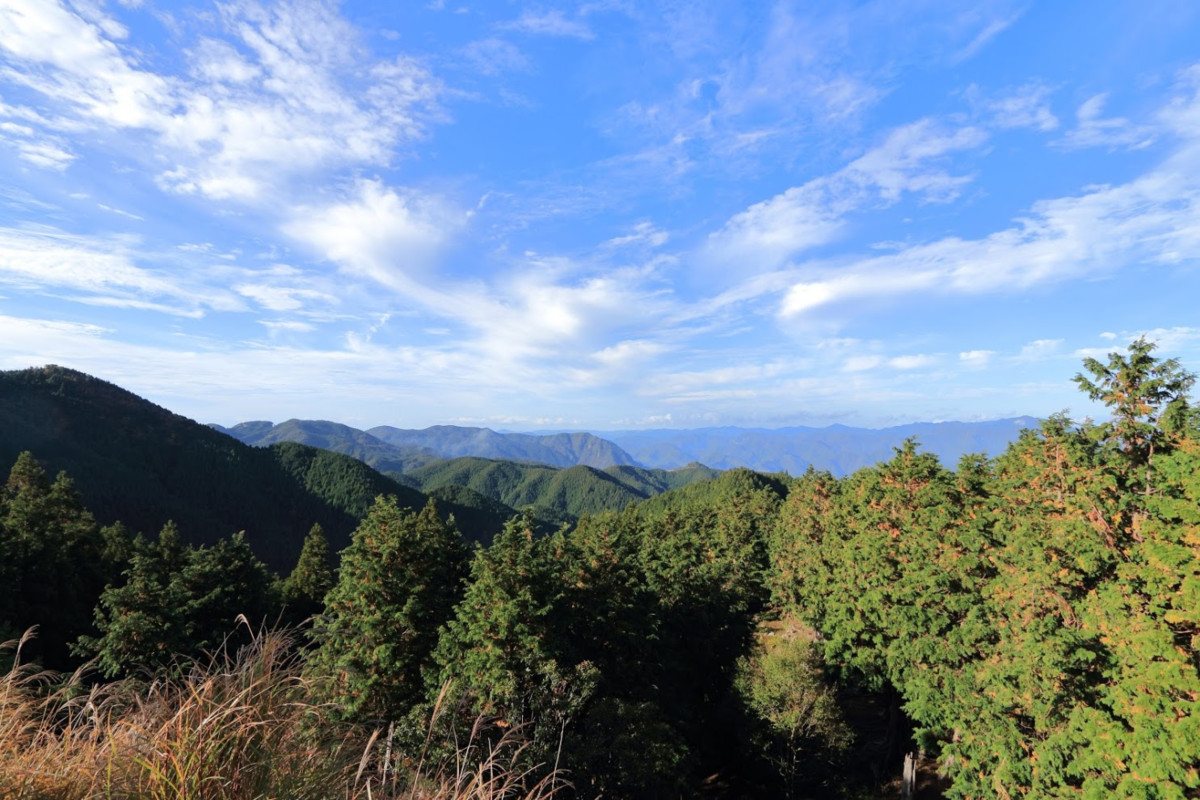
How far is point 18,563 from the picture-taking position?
96.4 feet

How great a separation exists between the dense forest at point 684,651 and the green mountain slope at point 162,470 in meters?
120

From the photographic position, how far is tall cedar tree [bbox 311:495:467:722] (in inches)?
744

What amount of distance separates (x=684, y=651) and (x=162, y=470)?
194854mm

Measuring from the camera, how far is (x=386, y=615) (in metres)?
20.0

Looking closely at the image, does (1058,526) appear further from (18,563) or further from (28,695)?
(18,563)

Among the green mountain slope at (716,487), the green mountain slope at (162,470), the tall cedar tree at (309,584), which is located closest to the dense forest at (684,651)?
the tall cedar tree at (309,584)

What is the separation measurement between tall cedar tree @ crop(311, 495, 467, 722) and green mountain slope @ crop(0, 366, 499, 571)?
130 meters

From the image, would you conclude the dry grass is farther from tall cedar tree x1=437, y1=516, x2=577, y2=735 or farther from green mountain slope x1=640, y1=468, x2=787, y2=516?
green mountain slope x1=640, y1=468, x2=787, y2=516

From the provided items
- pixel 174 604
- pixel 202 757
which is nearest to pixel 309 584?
pixel 174 604

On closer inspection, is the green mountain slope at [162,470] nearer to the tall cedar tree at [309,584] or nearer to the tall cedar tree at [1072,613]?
the tall cedar tree at [309,584]

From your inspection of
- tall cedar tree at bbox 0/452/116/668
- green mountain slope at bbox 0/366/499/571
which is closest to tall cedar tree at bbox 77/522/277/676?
tall cedar tree at bbox 0/452/116/668

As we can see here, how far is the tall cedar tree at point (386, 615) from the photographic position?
1889cm

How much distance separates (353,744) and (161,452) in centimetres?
21770

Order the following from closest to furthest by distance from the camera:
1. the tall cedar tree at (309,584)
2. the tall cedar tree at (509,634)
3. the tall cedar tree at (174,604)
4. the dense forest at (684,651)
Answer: the dense forest at (684,651) < the tall cedar tree at (509,634) < the tall cedar tree at (174,604) < the tall cedar tree at (309,584)
